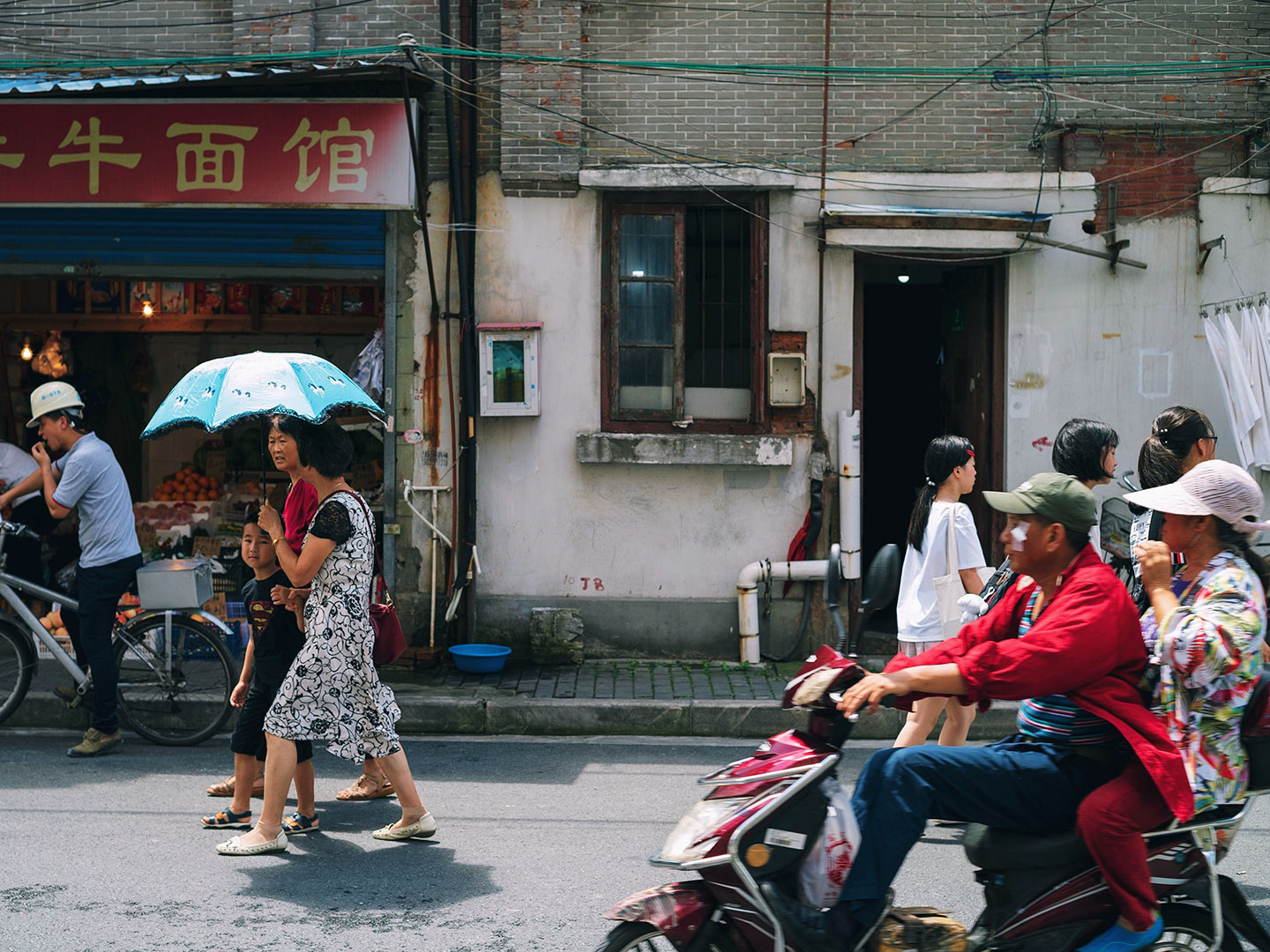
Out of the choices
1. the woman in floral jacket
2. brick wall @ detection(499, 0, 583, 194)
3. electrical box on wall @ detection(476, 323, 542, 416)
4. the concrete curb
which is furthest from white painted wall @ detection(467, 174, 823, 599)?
the woman in floral jacket

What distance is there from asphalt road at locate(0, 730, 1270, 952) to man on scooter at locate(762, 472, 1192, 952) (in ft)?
1.16

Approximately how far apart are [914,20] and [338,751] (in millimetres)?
7041

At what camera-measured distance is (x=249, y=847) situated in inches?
209

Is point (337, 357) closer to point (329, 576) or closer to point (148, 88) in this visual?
point (148, 88)

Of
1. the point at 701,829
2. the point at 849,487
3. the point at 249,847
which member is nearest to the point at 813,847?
the point at 701,829

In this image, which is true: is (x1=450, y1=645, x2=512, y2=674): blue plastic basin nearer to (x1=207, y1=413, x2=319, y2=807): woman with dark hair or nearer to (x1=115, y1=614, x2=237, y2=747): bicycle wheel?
(x1=115, y1=614, x2=237, y2=747): bicycle wheel

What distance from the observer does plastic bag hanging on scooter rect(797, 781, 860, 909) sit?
3428 mm

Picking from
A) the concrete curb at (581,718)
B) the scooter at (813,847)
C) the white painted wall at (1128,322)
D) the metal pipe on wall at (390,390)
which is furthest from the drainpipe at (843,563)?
the scooter at (813,847)

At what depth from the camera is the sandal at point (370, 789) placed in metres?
6.20

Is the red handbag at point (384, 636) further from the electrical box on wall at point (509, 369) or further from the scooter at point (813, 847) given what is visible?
the electrical box on wall at point (509, 369)

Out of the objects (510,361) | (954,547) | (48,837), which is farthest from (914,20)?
(48,837)

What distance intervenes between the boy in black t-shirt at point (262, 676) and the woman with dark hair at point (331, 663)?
16 cm

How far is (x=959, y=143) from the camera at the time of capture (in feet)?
31.0

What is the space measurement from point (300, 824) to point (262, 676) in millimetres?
719
